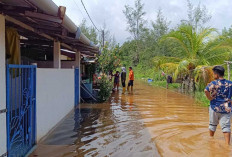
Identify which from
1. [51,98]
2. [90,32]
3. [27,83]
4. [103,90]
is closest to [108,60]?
[103,90]

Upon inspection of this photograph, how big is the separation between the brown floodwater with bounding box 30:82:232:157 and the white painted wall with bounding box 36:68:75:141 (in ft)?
0.84

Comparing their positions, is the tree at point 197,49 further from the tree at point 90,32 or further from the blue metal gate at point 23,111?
the tree at point 90,32

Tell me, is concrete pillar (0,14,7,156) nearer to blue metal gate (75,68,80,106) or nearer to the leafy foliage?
blue metal gate (75,68,80,106)

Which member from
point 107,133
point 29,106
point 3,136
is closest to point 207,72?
point 107,133

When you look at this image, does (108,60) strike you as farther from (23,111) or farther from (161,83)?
(23,111)

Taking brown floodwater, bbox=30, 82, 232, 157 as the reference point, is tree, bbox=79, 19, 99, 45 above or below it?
above

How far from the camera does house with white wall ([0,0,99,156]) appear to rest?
3490 mm

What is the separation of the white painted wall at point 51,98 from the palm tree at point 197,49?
801cm

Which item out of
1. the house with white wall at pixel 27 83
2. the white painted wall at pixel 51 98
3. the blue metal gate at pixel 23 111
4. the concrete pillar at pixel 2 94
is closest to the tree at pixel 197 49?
the white painted wall at pixel 51 98

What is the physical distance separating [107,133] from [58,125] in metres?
1.53

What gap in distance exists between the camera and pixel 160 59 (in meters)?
15.8

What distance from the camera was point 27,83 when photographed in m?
4.59

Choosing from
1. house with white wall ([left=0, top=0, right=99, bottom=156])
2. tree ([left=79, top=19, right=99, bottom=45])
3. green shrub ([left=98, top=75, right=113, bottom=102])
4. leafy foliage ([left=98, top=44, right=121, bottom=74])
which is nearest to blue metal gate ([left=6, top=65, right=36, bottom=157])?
house with white wall ([left=0, top=0, right=99, bottom=156])

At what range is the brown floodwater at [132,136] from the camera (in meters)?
4.76
